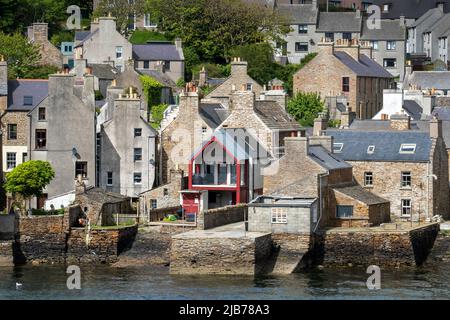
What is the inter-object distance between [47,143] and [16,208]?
4.56 meters

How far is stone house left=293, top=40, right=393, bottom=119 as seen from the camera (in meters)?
95.6

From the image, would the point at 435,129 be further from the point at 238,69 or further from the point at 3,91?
the point at 3,91

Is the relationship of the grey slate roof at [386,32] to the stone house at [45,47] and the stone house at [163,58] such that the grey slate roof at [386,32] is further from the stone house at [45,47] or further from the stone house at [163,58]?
the stone house at [45,47]

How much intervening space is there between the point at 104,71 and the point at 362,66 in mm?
14011

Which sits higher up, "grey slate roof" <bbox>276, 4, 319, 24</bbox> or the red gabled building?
"grey slate roof" <bbox>276, 4, 319, 24</bbox>

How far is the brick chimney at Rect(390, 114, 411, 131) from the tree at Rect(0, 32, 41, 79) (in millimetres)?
23688

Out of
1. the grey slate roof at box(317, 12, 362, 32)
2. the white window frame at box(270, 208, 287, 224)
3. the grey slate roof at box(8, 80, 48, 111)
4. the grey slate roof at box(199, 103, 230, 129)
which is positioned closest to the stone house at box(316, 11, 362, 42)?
the grey slate roof at box(317, 12, 362, 32)

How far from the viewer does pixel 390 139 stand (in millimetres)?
76938

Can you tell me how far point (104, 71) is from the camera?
97000mm

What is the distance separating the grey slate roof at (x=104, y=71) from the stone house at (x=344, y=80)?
385 inches

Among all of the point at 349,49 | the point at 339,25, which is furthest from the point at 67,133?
the point at 339,25

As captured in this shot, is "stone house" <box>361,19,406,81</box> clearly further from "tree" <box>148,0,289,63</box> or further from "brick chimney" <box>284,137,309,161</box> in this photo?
"brick chimney" <box>284,137,309,161</box>
